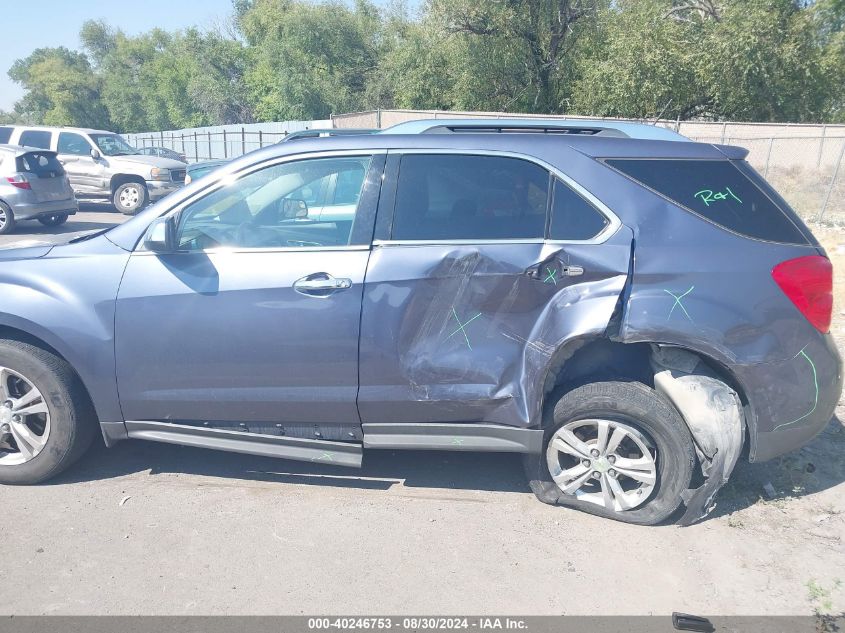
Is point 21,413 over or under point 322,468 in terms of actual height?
over

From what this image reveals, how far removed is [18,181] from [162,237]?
34.2 feet

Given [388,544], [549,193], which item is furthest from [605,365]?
[388,544]

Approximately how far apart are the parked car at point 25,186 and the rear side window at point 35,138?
302 centimetres

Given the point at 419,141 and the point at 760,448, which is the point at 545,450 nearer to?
the point at 760,448

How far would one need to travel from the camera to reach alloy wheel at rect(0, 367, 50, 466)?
3715 mm

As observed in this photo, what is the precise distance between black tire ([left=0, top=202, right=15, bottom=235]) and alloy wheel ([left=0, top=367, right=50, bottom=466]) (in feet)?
32.5

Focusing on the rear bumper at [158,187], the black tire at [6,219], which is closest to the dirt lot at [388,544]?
the black tire at [6,219]

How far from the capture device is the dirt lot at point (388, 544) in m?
2.98

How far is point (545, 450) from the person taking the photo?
3643 millimetres

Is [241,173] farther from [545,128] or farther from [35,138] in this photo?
[35,138]

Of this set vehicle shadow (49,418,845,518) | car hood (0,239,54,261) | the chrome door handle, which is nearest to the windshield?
Answer: car hood (0,239,54,261)

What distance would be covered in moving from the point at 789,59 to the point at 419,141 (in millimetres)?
25952

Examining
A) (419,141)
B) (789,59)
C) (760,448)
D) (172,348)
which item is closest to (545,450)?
(760,448)

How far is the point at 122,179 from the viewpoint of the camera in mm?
15547
